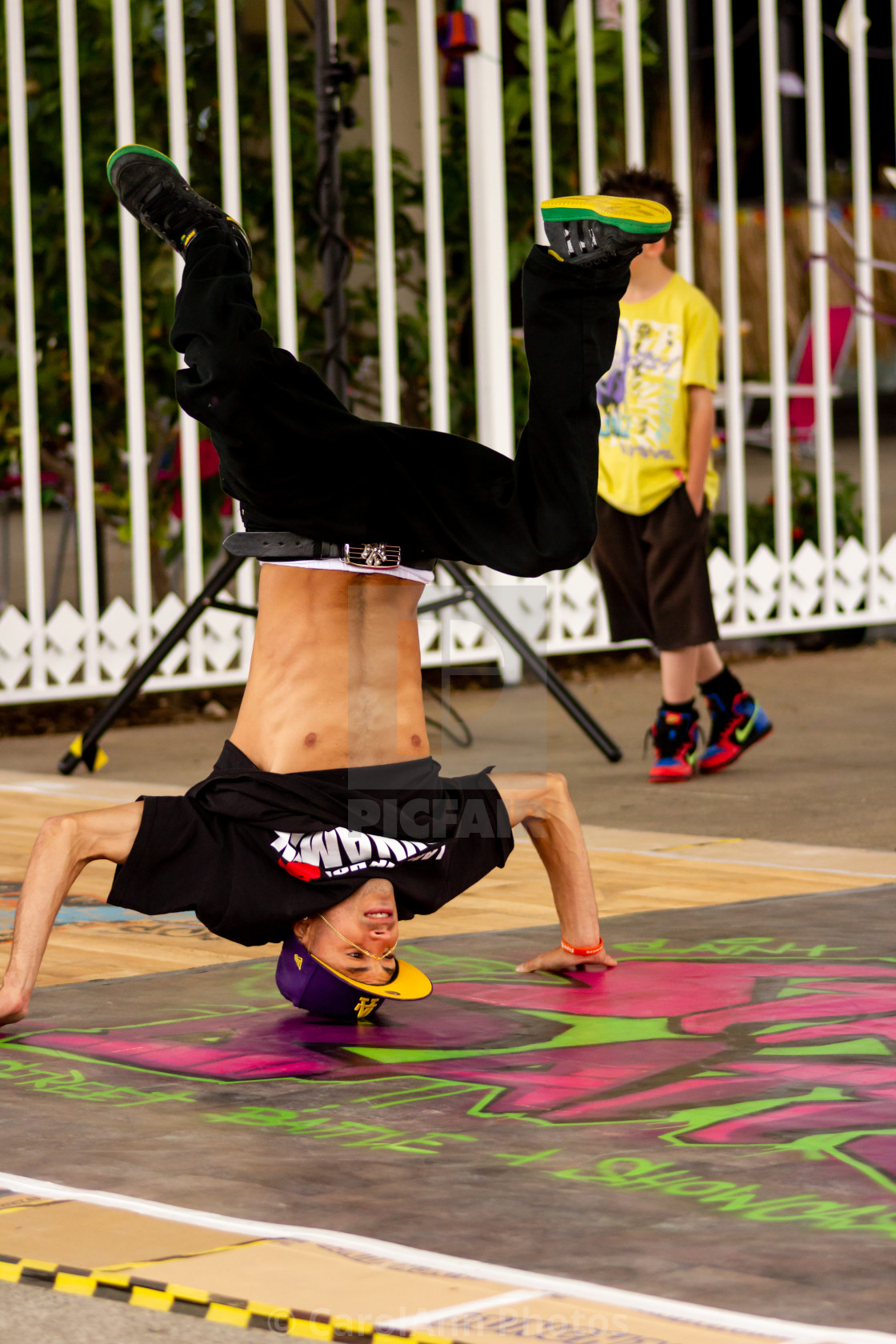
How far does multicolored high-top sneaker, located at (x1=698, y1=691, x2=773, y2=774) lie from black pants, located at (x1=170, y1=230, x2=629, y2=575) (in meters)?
3.48

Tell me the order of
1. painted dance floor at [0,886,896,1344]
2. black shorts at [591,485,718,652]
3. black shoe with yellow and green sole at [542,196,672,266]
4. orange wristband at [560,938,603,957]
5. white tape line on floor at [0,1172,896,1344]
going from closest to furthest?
white tape line on floor at [0,1172,896,1344] → painted dance floor at [0,886,896,1344] → black shoe with yellow and green sole at [542,196,672,266] → orange wristband at [560,938,603,957] → black shorts at [591,485,718,652]

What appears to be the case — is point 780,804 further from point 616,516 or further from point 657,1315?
point 657,1315

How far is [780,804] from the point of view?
6562mm

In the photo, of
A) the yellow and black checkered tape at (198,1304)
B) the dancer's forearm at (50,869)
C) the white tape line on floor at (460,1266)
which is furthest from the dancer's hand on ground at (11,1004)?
the yellow and black checkered tape at (198,1304)

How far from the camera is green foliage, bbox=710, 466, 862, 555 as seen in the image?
10.7m

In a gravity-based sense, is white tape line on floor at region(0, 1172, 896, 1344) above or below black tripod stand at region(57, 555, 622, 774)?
below

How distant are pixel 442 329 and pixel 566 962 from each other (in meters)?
5.64

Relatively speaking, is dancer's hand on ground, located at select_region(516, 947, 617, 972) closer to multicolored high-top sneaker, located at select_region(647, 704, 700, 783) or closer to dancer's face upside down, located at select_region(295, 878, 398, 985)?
dancer's face upside down, located at select_region(295, 878, 398, 985)

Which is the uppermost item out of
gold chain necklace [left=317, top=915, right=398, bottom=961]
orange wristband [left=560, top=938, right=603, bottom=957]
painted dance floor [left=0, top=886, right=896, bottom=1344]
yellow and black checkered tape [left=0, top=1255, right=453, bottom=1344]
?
gold chain necklace [left=317, top=915, right=398, bottom=961]

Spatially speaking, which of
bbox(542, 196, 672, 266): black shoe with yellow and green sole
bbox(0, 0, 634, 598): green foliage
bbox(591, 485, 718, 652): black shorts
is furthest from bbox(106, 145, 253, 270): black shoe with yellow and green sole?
bbox(0, 0, 634, 598): green foliage

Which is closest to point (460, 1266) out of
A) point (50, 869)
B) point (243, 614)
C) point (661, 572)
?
point (50, 869)

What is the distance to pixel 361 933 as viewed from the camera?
12.5 feet

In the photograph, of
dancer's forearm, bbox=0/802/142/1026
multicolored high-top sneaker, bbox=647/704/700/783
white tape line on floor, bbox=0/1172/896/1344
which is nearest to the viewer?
white tape line on floor, bbox=0/1172/896/1344

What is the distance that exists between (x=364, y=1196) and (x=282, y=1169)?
19 cm
